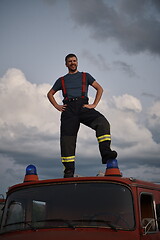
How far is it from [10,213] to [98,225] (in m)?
1.26

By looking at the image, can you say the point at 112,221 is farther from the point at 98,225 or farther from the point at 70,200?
the point at 70,200

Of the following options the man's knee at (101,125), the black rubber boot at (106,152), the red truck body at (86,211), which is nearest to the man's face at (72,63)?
the man's knee at (101,125)

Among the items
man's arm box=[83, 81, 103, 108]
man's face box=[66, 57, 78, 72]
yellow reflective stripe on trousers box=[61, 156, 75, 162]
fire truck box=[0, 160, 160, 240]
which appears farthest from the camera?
man's face box=[66, 57, 78, 72]

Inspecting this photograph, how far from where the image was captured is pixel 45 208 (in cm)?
484

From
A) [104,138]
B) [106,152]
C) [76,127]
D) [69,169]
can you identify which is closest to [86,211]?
[69,169]

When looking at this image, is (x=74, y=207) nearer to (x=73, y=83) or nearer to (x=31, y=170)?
(x=31, y=170)

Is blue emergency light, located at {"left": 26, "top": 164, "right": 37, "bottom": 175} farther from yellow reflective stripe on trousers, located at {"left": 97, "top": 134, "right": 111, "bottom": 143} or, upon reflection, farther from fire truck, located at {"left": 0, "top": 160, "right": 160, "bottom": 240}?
yellow reflective stripe on trousers, located at {"left": 97, "top": 134, "right": 111, "bottom": 143}

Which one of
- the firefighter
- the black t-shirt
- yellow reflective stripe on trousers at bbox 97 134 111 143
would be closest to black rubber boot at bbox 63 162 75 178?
the firefighter

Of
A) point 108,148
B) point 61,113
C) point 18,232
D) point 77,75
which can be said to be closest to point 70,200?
point 18,232

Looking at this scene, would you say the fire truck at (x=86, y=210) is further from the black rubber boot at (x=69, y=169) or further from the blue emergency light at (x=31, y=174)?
the black rubber boot at (x=69, y=169)

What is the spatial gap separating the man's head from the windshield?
7.29ft

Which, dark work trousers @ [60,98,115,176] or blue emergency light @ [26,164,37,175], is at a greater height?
dark work trousers @ [60,98,115,176]

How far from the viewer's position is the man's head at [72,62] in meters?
6.44

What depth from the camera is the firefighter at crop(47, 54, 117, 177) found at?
584 cm
